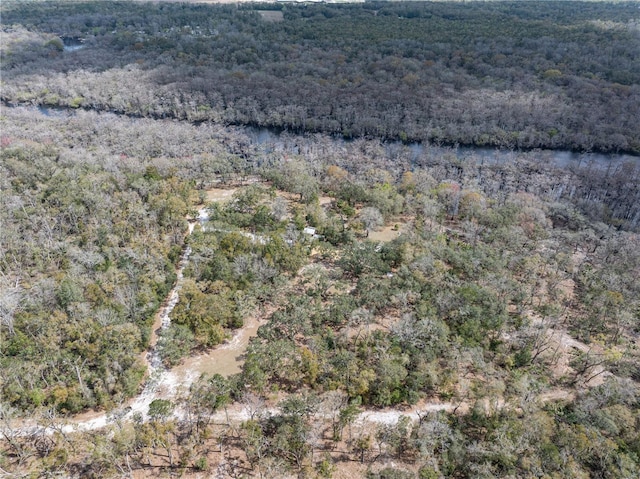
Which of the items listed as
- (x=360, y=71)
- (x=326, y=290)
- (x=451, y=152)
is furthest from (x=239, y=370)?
(x=360, y=71)

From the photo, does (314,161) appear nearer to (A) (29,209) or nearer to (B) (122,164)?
(B) (122,164)

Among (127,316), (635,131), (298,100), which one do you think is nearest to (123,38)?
A: (298,100)

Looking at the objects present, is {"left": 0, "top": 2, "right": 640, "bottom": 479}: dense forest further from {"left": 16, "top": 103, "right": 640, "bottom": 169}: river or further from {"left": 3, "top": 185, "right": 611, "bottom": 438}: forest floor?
{"left": 16, "top": 103, "right": 640, "bottom": 169}: river

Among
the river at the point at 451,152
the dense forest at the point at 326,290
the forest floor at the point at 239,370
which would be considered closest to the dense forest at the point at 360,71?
the dense forest at the point at 326,290

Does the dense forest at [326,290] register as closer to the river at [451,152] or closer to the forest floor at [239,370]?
the forest floor at [239,370]

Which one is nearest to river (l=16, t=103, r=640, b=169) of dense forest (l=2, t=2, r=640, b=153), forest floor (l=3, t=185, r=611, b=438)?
dense forest (l=2, t=2, r=640, b=153)

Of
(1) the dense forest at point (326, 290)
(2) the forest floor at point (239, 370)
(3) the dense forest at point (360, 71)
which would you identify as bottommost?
(2) the forest floor at point (239, 370)
